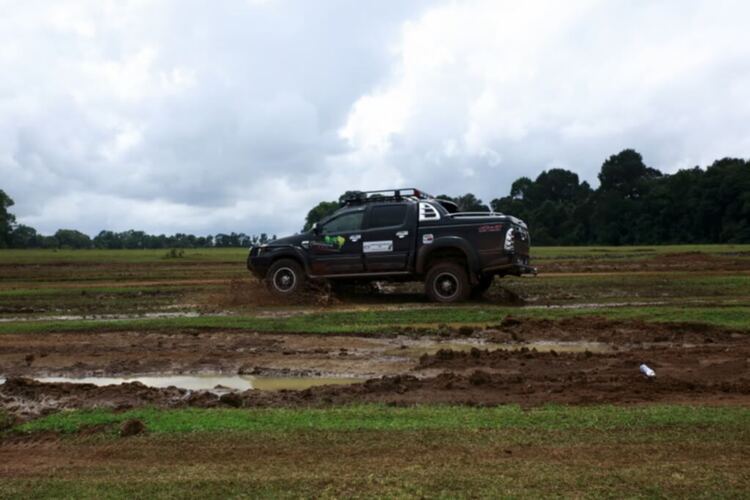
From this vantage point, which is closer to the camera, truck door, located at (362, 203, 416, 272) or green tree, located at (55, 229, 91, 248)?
truck door, located at (362, 203, 416, 272)

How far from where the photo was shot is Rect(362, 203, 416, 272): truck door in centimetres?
1424

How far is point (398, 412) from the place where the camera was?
18.6 feet

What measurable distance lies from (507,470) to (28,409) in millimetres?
4615

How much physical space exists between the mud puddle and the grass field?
36cm

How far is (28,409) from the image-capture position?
20.9 ft

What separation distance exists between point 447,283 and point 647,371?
283 inches

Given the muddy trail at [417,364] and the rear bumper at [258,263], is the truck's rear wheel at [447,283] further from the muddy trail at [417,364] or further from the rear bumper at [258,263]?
the rear bumper at [258,263]

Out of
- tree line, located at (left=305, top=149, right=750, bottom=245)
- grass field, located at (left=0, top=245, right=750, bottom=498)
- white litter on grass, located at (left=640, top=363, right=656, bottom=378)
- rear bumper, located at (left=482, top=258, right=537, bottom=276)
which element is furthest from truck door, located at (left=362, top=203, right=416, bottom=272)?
tree line, located at (left=305, top=149, right=750, bottom=245)

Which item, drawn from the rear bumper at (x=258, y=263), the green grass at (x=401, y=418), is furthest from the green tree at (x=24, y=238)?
the green grass at (x=401, y=418)

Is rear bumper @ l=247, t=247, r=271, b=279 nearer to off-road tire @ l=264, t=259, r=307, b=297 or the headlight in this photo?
off-road tire @ l=264, t=259, r=307, b=297

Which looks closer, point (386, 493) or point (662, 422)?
point (386, 493)

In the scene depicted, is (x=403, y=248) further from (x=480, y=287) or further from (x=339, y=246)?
(x=480, y=287)

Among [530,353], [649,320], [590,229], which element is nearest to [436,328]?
[530,353]

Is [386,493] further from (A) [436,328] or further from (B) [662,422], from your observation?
(A) [436,328]
